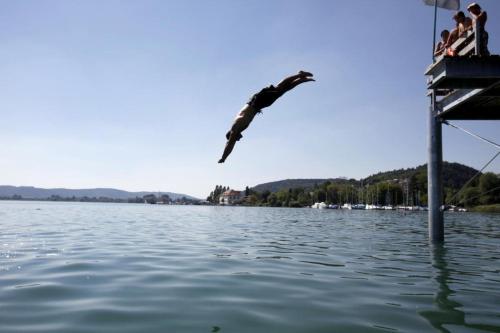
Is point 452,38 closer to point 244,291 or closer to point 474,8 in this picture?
point 474,8

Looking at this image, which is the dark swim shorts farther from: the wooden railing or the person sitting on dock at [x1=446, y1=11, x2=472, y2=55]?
the person sitting on dock at [x1=446, y1=11, x2=472, y2=55]

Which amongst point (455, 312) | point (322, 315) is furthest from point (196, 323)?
point (455, 312)

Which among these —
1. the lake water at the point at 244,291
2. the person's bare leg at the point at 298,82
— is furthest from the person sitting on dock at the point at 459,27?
the lake water at the point at 244,291

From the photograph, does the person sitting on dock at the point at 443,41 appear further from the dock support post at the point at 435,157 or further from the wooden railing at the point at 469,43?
the dock support post at the point at 435,157

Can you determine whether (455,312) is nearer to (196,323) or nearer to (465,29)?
(196,323)

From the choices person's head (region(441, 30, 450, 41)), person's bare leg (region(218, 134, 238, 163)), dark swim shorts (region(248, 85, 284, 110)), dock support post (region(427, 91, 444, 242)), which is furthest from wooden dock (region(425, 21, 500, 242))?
person's bare leg (region(218, 134, 238, 163))

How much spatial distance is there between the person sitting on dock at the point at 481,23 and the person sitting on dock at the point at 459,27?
896mm

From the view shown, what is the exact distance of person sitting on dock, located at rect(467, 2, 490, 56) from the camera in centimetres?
1156

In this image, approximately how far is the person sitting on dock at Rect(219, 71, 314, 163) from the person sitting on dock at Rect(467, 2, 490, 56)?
5.51 meters

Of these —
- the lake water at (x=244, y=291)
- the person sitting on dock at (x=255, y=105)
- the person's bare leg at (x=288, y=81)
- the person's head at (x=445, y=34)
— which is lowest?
the lake water at (x=244, y=291)

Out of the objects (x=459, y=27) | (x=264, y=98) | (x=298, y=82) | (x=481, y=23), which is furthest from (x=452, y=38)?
(x=264, y=98)

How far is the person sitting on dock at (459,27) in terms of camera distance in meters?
13.2

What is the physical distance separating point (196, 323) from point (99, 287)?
373 centimetres

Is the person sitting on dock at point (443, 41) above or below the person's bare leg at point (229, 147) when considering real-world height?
above
